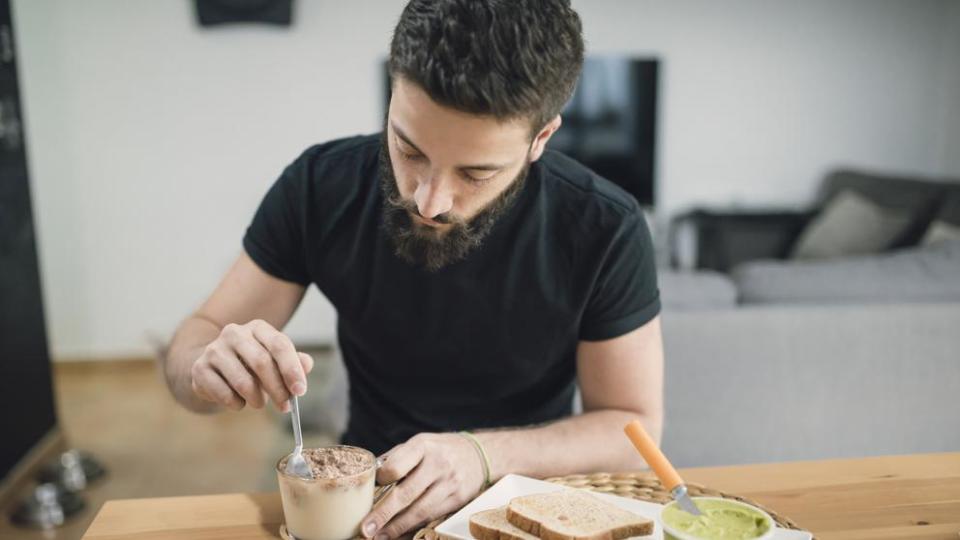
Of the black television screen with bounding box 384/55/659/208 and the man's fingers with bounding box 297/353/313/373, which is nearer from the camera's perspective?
the man's fingers with bounding box 297/353/313/373

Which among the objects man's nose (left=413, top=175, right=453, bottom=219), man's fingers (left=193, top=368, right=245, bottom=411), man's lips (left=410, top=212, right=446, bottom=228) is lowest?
man's fingers (left=193, top=368, right=245, bottom=411)

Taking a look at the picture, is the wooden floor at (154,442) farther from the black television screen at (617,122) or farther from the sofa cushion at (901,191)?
the sofa cushion at (901,191)

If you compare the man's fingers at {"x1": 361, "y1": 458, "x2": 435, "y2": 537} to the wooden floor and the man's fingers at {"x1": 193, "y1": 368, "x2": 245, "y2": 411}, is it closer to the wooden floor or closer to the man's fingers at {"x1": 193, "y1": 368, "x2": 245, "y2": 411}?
the man's fingers at {"x1": 193, "y1": 368, "x2": 245, "y2": 411}

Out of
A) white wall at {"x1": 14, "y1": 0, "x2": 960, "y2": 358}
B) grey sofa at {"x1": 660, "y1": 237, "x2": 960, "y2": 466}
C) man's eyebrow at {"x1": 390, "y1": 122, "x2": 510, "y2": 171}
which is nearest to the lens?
man's eyebrow at {"x1": 390, "y1": 122, "x2": 510, "y2": 171}

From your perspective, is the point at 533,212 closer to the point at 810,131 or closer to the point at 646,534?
the point at 646,534

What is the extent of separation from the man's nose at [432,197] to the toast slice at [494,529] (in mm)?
374

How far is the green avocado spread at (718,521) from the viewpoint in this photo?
2.63ft

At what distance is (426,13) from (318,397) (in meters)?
2.86

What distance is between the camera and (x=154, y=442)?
10.9 ft

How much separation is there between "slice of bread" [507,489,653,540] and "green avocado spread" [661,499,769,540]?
0.07 metres

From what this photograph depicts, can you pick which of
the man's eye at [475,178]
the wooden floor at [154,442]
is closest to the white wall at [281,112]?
the wooden floor at [154,442]

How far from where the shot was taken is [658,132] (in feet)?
16.4

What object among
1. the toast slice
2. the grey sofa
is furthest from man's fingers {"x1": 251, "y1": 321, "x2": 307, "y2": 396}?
the grey sofa

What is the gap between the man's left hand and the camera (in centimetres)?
91
